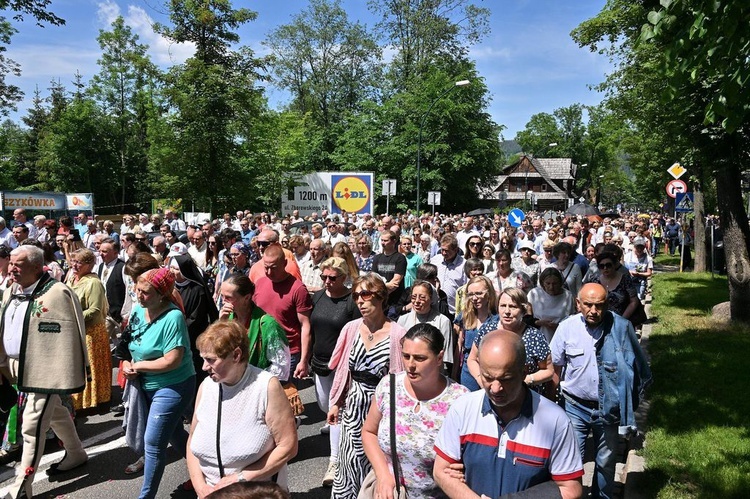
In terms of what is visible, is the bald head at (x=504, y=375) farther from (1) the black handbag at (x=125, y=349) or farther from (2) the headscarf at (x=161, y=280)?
(1) the black handbag at (x=125, y=349)

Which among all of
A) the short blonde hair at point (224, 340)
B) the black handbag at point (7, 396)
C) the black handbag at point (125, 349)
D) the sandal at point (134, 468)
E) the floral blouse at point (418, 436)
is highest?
the short blonde hair at point (224, 340)

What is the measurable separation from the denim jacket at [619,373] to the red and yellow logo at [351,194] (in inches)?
841

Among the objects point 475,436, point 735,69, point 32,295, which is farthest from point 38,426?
point 735,69

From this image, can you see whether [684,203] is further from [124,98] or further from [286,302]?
[124,98]

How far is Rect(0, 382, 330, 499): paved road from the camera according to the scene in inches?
182

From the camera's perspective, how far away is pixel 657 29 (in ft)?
14.7

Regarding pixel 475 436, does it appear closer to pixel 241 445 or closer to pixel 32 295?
pixel 241 445

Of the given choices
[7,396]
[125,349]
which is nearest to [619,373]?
[125,349]

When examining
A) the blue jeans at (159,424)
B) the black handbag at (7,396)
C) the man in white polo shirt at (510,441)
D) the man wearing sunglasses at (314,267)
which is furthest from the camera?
the man wearing sunglasses at (314,267)

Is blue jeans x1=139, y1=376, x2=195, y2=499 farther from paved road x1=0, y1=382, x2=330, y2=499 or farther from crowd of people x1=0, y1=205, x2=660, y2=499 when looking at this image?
paved road x1=0, y1=382, x2=330, y2=499

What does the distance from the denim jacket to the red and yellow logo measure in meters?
21.4

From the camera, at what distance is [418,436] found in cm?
298

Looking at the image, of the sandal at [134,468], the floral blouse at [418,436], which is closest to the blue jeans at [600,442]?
the floral blouse at [418,436]

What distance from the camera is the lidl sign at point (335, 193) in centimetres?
2522
